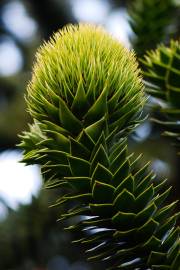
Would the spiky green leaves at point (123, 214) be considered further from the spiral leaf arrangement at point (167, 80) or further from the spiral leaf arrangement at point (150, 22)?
the spiral leaf arrangement at point (150, 22)

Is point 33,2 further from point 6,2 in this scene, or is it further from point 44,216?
point 44,216

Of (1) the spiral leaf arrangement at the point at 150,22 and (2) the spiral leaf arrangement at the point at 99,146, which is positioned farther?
(1) the spiral leaf arrangement at the point at 150,22

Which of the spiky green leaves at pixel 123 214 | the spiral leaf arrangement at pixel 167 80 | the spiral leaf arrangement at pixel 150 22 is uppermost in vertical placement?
the spiral leaf arrangement at pixel 150 22

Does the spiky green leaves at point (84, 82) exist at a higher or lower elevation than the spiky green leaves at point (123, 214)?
higher

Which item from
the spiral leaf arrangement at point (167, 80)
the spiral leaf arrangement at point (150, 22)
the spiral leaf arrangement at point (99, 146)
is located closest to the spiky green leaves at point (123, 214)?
the spiral leaf arrangement at point (99, 146)

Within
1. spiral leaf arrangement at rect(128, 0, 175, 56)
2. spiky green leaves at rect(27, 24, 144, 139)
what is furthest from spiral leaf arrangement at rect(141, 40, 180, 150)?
spiral leaf arrangement at rect(128, 0, 175, 56)

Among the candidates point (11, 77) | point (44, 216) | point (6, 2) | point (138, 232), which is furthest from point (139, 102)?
point (6, 2)

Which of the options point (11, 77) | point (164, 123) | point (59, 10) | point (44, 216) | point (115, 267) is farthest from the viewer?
point (11, 77)
